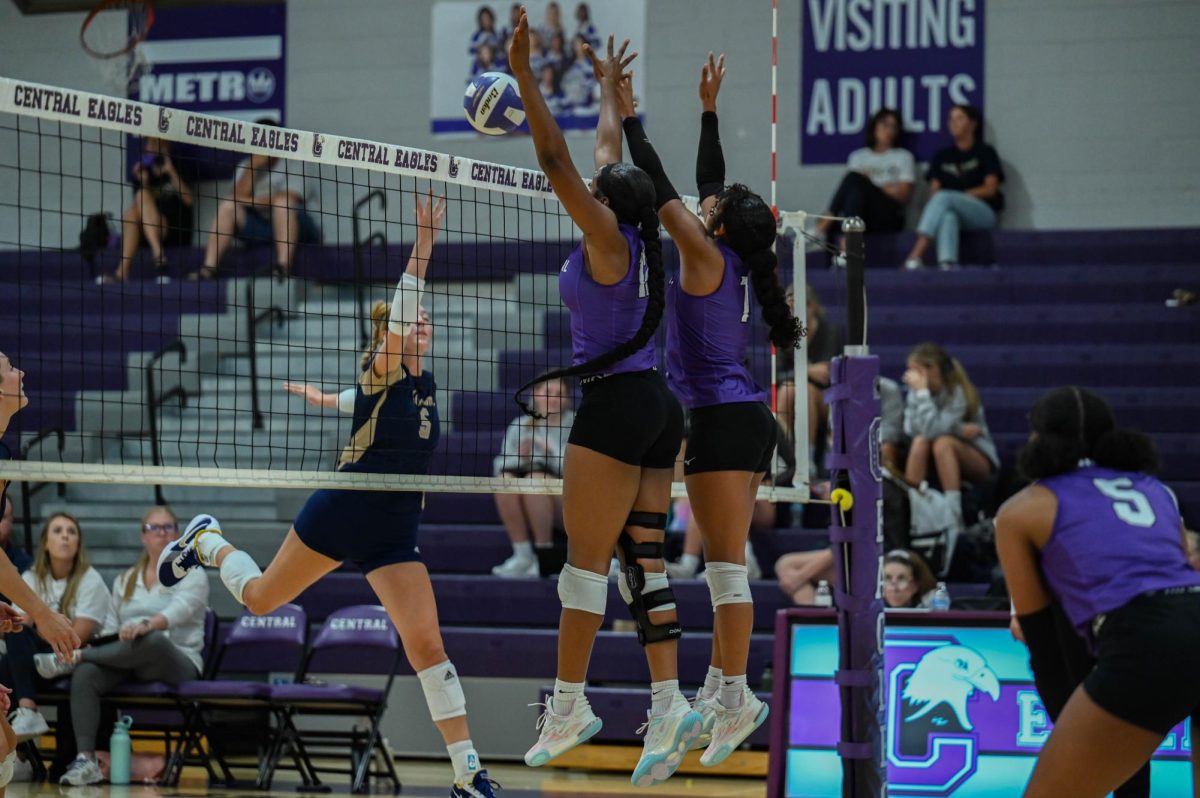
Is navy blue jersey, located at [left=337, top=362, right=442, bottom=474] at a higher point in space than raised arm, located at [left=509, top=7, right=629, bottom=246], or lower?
lower

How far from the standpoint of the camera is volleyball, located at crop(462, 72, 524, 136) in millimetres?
6359

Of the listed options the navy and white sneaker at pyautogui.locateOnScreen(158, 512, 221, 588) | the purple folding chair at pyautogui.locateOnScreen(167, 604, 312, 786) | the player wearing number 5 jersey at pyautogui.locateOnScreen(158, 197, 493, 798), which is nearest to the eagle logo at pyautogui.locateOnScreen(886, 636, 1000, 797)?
the player wearing number 5 jersey at pyautogui.locateOnScreen(158, 197, 493, 798)

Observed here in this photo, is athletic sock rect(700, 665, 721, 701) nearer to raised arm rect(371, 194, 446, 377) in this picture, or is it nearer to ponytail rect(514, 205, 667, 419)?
Answer: ponytail rect(514, 205, 667, 419)

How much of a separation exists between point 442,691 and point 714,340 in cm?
203

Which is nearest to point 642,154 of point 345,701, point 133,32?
point 345,701

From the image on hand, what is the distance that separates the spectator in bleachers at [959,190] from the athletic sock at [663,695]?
8.51m

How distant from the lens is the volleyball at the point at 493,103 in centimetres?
636

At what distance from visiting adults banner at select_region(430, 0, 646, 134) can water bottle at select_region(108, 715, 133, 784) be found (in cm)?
792

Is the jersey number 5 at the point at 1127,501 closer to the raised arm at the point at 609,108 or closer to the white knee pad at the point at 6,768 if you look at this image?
Result: the raised arm at the point at 609,108

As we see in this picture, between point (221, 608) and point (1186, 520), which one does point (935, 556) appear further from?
point (221, 608)

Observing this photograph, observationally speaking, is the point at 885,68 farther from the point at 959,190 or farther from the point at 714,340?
the point at 714,340

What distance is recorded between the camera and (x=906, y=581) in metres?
9.66

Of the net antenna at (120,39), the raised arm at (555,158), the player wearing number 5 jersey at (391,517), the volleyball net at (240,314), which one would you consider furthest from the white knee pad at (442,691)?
the net antenna at (120,39)

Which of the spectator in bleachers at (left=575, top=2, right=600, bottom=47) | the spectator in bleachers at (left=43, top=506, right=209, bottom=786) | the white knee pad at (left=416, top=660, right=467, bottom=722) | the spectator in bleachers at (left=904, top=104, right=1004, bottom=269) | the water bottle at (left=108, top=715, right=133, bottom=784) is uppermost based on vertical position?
the spectator in bleachers at (left=575, top=2, right=600, bottom=47)
